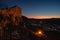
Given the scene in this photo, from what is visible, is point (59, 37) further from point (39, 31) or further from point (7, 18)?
point (7, 18)

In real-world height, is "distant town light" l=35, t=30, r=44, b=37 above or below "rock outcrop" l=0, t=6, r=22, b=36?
below

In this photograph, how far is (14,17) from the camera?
399cm

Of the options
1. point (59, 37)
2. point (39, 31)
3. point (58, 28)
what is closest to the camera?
point (59, 37)

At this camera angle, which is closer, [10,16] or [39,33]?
[39,33]

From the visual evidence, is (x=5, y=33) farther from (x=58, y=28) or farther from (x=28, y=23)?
(x=58, y=28)

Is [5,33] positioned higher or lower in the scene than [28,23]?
lower

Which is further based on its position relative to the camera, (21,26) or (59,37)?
(21,26)

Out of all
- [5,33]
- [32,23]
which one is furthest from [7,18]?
[32,23]

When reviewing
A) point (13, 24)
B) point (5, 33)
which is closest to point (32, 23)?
point (13, 24)

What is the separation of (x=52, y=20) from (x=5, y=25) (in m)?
1.34

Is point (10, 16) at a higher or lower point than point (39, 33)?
higher

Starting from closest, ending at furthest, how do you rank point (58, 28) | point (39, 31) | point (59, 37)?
point (59, 37) < point (58, 28) < point (39, 31)

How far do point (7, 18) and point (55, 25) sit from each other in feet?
4.58

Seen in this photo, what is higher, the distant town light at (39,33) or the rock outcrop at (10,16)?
the rock outcrop at (10,16)
